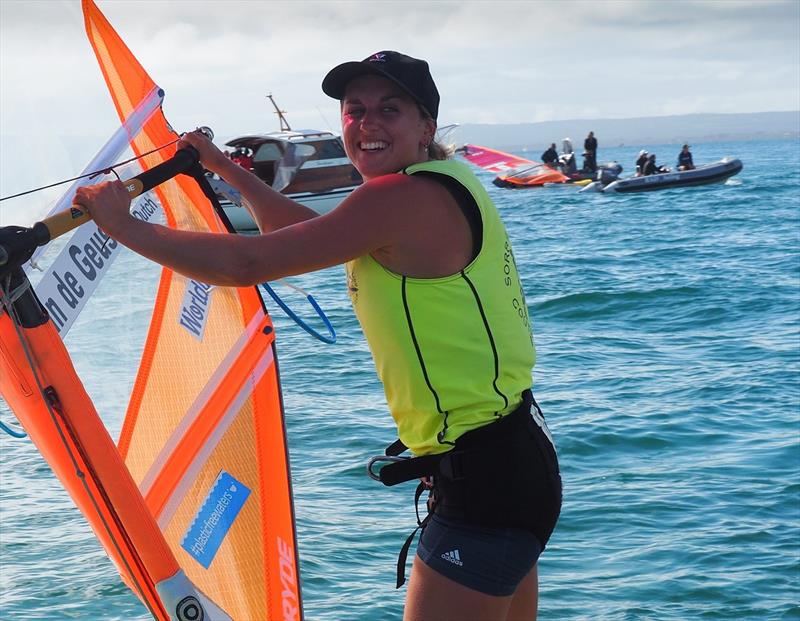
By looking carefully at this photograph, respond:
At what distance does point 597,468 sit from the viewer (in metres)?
7.93

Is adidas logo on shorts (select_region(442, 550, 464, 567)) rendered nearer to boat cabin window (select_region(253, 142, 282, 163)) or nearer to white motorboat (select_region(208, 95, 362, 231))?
white motorboat (select_region(208, 95, 362, 231))

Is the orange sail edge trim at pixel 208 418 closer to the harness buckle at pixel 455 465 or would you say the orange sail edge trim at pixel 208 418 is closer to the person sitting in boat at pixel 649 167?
the harness buckle at pixel 455 465

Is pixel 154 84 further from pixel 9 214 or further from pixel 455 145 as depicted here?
pixel 455 145

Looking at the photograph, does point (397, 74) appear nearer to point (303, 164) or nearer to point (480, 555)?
point (480, 555)

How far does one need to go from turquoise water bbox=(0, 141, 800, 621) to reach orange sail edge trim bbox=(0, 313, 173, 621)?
68 cm

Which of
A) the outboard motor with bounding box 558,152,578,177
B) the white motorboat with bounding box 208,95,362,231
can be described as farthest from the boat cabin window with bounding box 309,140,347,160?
the outboard motor with bounding box 558,152,578,177

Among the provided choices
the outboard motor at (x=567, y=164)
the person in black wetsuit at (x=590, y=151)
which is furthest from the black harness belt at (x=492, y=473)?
the outboard motor at (x=567, y=164)

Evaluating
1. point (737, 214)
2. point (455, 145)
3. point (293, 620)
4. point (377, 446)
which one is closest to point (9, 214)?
point (455, 145)

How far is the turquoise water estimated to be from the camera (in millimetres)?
5695

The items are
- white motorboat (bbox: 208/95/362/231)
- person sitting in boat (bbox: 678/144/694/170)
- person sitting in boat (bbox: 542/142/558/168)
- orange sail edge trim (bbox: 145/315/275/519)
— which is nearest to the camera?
orange sail edge trim (bbox: 145/315/275/519)

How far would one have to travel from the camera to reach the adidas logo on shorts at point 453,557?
2676mm

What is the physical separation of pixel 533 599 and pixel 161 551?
3.26 feet

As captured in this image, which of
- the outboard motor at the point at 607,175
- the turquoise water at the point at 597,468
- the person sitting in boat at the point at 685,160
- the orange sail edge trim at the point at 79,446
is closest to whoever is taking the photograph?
the orange sail edge trim at the point at 79,446

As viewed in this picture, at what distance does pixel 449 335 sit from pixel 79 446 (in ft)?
2.90
